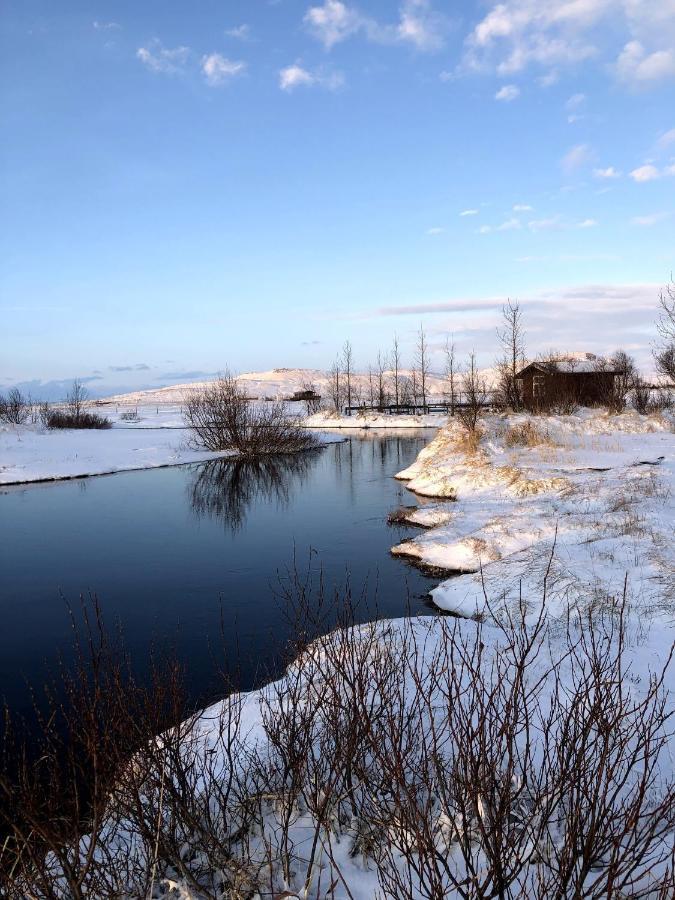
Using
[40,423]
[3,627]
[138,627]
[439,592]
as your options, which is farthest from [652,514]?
[40,423]

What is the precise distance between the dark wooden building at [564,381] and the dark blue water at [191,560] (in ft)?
72.0

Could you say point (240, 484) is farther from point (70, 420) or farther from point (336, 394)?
point (336, 394)

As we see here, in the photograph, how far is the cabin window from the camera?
42469mm

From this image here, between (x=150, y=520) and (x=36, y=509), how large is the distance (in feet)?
14.6

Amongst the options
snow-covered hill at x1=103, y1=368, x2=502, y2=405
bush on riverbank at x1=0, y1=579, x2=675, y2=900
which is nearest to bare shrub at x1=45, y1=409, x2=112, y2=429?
bush on riverbank at x1=0, y1=579, x2=675, y2=900

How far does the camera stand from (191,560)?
12539 mm

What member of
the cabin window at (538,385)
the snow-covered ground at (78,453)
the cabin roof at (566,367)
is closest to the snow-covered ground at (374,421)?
the cabin window at (538,385)

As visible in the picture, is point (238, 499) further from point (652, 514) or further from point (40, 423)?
point (40, 423)

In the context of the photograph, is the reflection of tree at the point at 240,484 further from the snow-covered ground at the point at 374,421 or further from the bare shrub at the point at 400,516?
the snow-covered ground at the point at 374,421

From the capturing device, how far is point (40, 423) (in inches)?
1657

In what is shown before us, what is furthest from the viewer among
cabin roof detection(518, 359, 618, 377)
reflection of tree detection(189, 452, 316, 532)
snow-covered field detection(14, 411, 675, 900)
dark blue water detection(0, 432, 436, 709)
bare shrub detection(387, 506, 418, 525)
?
cabin roof detection(518, 359, 618, 377)

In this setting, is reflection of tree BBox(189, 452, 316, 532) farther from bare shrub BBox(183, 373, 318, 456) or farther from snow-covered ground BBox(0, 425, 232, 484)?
snow-covered ground BBox(0, 425, 232, 484)

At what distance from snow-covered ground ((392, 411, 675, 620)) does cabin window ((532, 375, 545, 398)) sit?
18145 millimetres

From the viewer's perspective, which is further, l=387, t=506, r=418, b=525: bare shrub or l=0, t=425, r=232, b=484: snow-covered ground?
l=0, t=425, r=232, b=484: snow-covered ground
